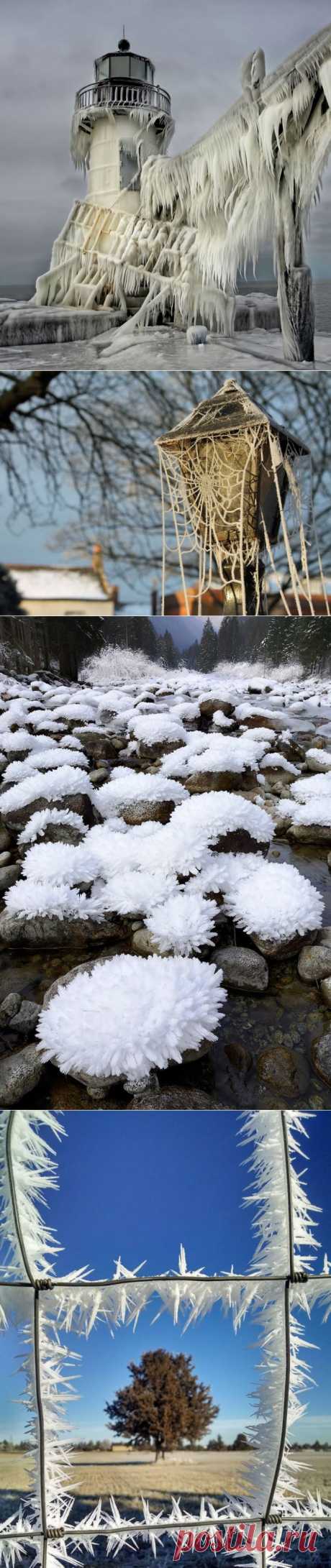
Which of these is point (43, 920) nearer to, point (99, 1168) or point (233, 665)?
point (99, 1168)

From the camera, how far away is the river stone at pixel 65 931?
3.70ft

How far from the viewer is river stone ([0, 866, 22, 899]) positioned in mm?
1202

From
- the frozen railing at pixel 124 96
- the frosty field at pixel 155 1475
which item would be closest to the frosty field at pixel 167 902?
the frosty field at pixel 155 1475

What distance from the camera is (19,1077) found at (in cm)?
101

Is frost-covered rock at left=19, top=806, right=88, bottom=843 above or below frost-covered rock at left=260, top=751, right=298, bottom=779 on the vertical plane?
below

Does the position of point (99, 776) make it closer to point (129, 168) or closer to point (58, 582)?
point (58, 582)

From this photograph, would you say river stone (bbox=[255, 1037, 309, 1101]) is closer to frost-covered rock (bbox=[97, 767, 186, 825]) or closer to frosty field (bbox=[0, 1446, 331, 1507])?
frost-covered rock (bbox=[97, 767, 186, 825])

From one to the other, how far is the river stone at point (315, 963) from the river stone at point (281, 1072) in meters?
0.11

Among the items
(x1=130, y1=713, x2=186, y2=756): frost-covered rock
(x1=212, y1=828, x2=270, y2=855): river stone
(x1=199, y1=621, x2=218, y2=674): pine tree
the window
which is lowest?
(x1=212, y1=828, x2=270, y2=855): river stone

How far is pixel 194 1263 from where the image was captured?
1.41m

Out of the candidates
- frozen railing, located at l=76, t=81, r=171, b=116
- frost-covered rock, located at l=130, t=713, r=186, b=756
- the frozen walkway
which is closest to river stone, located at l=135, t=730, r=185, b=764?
frost-covered rock, located at l=130, t=713, r=186, b=756

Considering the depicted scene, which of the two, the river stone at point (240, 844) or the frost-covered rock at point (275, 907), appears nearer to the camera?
the frost-covered rock at point (275, 907)

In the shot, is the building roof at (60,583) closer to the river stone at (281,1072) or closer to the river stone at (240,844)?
the river stone at (240,844)

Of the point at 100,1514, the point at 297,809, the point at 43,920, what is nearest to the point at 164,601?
the point at 297,809
